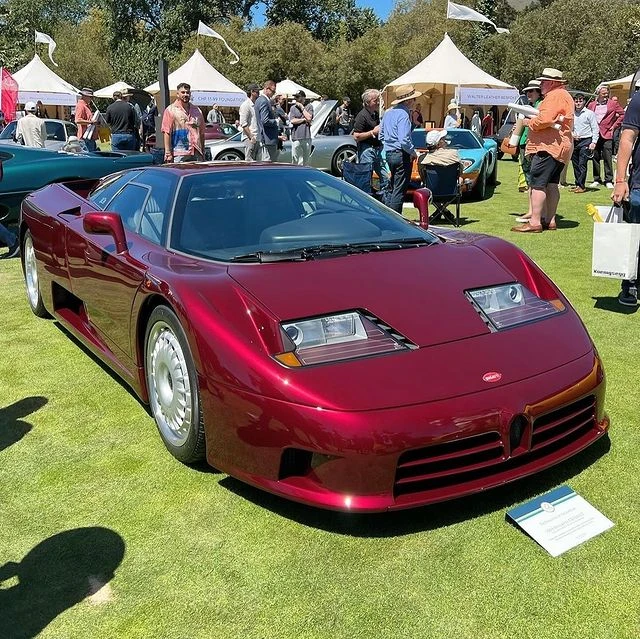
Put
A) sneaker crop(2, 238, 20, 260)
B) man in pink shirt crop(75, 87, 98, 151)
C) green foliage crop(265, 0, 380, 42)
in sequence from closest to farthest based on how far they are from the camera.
A: 1. sneaker crop(2, 238, 20, 260)
2. man in pink shirt crop(75, 87, 98, 151)
3. green foliage crop(265, 0, 380, 42)

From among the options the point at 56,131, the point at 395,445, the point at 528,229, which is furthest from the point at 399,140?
the point at 56,131

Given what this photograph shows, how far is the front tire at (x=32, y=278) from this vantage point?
16.7 ft

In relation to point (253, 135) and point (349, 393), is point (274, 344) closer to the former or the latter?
point (349, 393)

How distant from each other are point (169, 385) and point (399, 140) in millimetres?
5813

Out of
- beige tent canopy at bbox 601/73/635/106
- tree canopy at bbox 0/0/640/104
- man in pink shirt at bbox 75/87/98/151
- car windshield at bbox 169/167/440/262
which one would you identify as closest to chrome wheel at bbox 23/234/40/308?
car windshield at bbox 169/167/440/262

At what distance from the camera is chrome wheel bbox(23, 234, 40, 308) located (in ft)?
16.6

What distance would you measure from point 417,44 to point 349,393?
Answer: 172 ft

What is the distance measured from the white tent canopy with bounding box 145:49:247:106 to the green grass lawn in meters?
23.4

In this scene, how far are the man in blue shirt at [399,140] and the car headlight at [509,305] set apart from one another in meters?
5.25

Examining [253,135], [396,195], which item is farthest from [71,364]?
[253,135]

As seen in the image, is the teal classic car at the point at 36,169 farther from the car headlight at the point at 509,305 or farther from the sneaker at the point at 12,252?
the car headlight at the point at 509,305

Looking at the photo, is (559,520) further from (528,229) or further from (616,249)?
(528,229)

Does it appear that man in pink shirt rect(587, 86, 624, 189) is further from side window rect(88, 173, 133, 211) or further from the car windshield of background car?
side window rect(88, 173, 133, 211)

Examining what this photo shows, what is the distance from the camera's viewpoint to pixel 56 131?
15320mm
